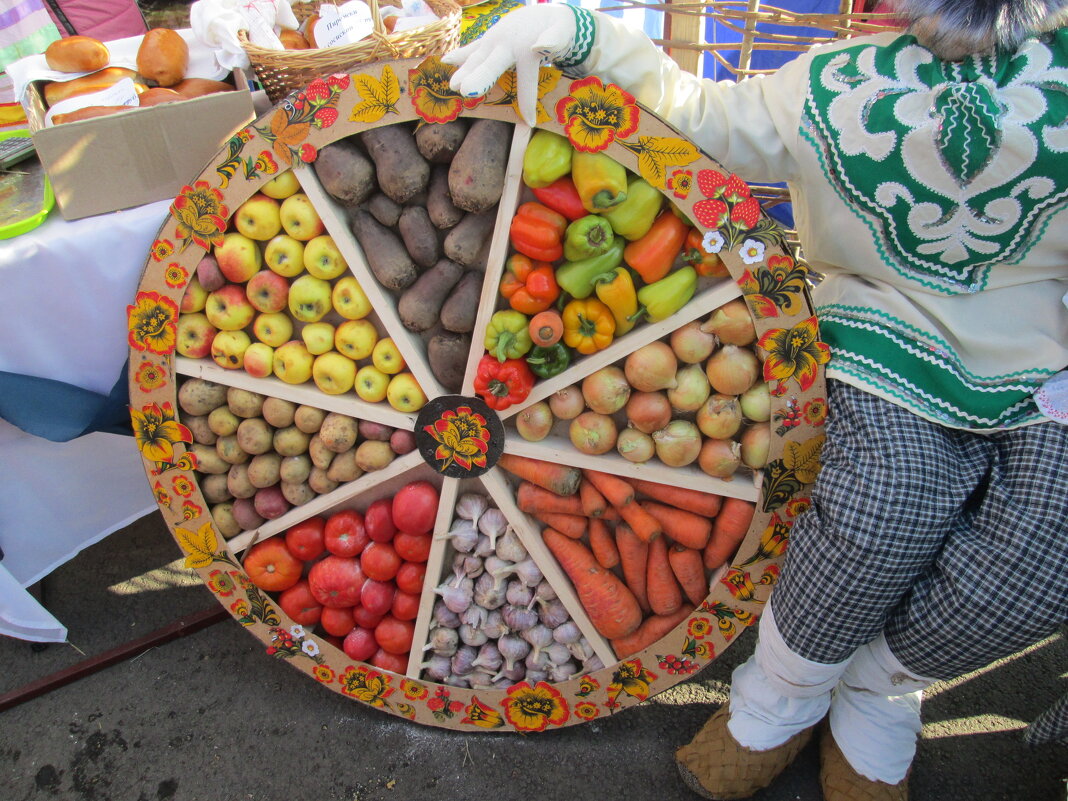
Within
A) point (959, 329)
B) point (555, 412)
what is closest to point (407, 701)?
point (555, 412)

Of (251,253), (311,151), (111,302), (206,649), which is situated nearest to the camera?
(311,151)

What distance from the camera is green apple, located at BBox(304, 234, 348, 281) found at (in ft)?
4.80

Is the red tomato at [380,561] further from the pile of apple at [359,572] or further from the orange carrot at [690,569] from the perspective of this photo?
the orange carrot at [690,569]

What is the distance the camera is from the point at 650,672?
64.9 inches

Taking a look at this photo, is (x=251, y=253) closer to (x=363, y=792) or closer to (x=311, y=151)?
(x=311, y=151)

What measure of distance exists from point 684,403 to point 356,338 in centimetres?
72

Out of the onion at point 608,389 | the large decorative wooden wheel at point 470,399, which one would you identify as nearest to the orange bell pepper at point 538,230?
the large decorative wooden wheel at point 470,399

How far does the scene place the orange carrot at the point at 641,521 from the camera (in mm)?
1541

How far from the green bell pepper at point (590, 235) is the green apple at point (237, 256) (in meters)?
0.70

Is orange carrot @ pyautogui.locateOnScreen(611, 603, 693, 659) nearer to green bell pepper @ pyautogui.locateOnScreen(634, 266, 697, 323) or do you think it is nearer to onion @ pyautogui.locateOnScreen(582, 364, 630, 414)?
onion @ pyautogui.locateOnScreen(582, 364, 630, 414)

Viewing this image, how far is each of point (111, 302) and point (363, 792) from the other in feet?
4.34

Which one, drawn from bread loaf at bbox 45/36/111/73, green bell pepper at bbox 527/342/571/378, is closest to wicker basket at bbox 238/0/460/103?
bread loaf at bbox 45/36/111/73

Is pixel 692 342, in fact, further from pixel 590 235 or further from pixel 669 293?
pixel 590 235

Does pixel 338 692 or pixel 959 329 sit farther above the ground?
pixel 959 329
